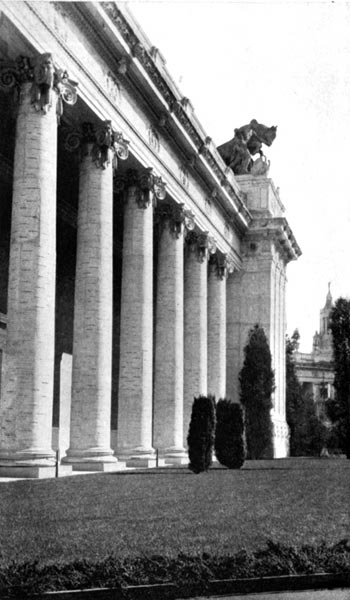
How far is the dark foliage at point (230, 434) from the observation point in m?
31.8

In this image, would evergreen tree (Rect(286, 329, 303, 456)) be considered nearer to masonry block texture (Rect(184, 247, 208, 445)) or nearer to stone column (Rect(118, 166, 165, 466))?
masonry block texture (Rect(184, 247, 208, 445))

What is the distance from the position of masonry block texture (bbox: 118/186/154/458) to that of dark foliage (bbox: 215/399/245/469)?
268 centimetres

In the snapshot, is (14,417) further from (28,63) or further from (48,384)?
(28,63)

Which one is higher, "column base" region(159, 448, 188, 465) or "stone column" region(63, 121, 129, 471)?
"stone column" region(63, 121, 129, 471)

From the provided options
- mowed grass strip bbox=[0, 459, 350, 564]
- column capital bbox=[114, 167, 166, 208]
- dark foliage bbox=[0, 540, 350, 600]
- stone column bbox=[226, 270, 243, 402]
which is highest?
column capital bbox=[114, 167, 166, 208]

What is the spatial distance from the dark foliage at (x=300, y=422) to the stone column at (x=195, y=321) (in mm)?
25367

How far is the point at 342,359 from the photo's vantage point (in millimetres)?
53312

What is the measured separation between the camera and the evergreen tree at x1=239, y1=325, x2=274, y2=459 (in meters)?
52.3

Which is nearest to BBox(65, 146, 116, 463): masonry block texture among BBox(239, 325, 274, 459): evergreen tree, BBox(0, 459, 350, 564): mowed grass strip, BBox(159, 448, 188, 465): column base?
BBox(0, 459, 350, 564): mowed grass strip

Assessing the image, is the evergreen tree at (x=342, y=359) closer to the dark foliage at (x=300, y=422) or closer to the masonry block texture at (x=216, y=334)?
the masonry block texture at (x=216, y=334)

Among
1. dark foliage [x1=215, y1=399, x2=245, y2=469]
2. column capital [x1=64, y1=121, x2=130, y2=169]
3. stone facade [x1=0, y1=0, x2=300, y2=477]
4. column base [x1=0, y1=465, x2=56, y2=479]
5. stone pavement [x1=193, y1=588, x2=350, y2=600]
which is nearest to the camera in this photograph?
stone pavement [x1=193, y1=588, x2=350, y2=600]

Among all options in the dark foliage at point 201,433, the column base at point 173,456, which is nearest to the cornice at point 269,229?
the column base at point 173,456

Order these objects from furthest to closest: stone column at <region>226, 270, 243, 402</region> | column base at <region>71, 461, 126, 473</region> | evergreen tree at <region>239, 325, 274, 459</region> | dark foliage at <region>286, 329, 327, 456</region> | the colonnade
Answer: dark foliage at <region>286, 329, 327, 456</region>
stone column at <region>226, 270, 243, 402</region>
evergreen tree at <region>239, 325, 274, 459</region>
column base at <region>71, 461, 126, 473</region>
the colonnade

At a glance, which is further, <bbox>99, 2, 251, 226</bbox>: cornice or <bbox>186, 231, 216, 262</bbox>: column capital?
<bbox>186, 231, 216, 262</bbox>: column capital
